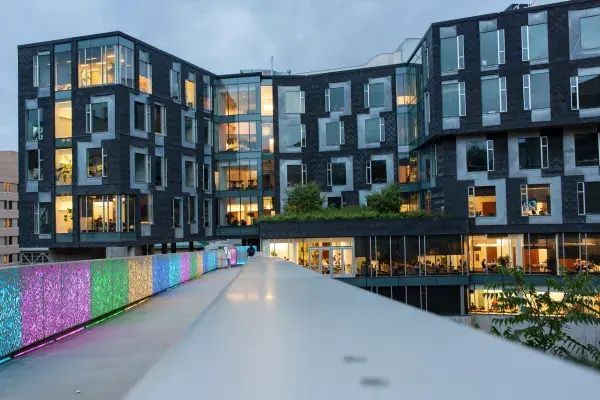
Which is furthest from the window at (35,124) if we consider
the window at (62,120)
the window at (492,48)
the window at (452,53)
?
the window at (492,48)

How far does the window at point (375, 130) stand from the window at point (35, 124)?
30581mm

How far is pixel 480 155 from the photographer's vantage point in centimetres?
3906

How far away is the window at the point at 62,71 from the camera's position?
40.2m

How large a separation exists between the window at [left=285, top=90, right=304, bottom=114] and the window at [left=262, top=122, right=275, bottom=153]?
8.53 ft

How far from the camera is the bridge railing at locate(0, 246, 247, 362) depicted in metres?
→ 8.77

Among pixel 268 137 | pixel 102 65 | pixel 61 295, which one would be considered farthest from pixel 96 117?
pixel 61 295

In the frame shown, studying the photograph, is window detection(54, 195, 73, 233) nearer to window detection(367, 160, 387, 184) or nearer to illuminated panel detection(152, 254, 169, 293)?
illuminated panel detection(152, 254, 169, 293)

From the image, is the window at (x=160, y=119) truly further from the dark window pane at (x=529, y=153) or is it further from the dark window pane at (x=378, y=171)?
the dark window pane at (x=529, y=153)

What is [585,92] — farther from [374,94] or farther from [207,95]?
[207,95]

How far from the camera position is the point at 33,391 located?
23.5 ft

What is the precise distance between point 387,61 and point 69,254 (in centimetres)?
4559

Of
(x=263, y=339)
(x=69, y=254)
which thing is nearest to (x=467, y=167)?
(x=69, y=254)

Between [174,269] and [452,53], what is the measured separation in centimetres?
2956

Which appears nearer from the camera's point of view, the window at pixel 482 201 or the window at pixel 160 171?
the window at pixel 482 201
